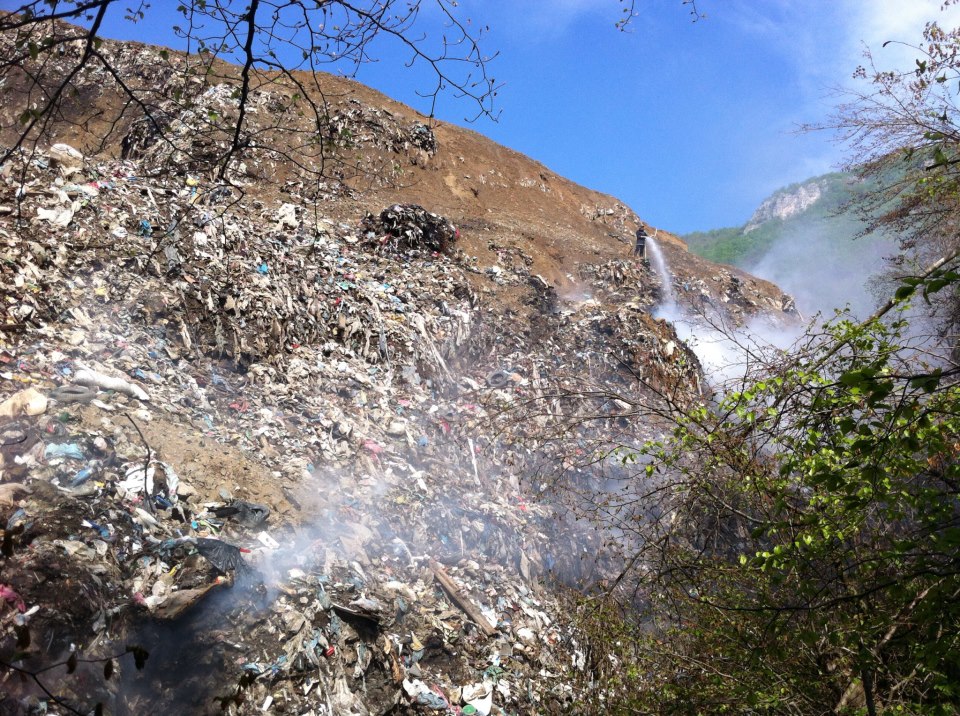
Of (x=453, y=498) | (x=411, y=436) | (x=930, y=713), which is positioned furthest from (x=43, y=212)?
(x=930, y=713)

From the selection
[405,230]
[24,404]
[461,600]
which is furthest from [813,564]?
[405,230]

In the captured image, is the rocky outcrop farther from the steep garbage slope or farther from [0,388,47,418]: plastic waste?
[0,388,47,418]: plastic waste

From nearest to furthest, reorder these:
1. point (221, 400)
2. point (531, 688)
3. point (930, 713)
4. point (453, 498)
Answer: point (930, 713) → point (531, 688) → point (221, 400) → point (453, 498)

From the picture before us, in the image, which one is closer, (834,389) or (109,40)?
(834,389)

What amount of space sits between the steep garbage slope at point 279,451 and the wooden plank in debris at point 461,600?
0.03 meters

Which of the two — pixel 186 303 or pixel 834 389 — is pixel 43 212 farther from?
pixel 834 389

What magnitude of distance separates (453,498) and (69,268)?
4.77m

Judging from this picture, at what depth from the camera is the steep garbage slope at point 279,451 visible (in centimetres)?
369

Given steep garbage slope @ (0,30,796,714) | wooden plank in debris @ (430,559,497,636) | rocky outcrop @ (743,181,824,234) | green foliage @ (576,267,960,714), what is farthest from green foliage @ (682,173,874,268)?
green foliage @ (576,267,960,714)

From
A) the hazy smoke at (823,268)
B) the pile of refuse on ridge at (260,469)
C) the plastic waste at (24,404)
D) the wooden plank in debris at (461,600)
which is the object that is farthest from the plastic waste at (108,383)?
the hazy smoke at (823,268)

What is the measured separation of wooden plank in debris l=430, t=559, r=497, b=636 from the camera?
5246 millimetres

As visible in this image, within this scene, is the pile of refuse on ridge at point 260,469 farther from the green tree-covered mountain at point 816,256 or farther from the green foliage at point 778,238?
the green foliage at point 778,238

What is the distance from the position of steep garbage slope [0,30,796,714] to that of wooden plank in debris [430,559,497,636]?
1.4 inches

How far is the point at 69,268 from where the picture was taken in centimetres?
643
